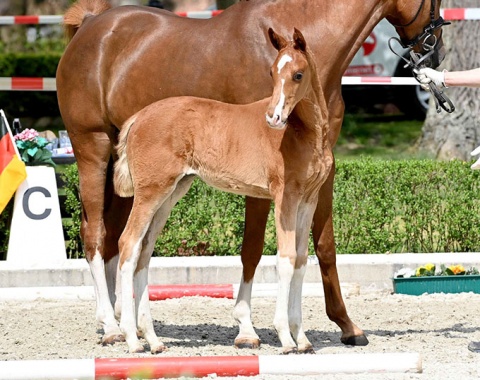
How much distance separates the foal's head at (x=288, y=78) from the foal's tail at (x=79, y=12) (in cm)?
230

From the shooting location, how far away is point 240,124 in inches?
226

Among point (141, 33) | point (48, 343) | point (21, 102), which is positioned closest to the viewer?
point (48, 343)

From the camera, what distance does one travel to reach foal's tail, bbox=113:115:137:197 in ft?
19.7

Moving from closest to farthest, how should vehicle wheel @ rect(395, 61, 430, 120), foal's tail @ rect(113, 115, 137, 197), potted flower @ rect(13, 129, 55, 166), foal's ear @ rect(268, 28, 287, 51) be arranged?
foal's ear @ rect(268, 28, 287, 51), foal's tail @ rect(113, 115, 137, 197), potted flower @ rect(13, 129, 55, 166), vehicle wheel @ rect(395, 61, 430, 120)

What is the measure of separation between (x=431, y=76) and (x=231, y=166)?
1.28 metres

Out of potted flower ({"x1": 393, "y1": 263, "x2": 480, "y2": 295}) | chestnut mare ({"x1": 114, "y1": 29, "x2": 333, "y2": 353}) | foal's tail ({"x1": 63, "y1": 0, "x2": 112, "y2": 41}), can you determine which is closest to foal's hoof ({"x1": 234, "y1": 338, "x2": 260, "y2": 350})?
chestnut mare ({"x1": 114, "y1": 29, "x2": 333, "y2": 353})

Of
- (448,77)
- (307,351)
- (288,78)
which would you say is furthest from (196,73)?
(307,351)

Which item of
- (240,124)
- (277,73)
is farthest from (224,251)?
(277,73)

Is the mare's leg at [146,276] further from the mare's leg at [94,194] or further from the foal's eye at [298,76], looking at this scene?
the foal's eye at [298,76]

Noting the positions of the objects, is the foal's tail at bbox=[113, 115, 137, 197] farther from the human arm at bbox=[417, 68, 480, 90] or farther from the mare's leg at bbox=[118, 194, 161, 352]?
the human arm at bbox=[417, 68, 480, 90]

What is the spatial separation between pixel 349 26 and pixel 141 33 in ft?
4.82

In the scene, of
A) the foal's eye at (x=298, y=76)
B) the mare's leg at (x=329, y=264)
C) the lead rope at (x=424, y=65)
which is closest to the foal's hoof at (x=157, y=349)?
the mare's leg at (x=329, y=264)

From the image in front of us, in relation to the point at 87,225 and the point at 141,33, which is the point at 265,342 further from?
the point at 141,33

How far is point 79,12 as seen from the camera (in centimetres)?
734
